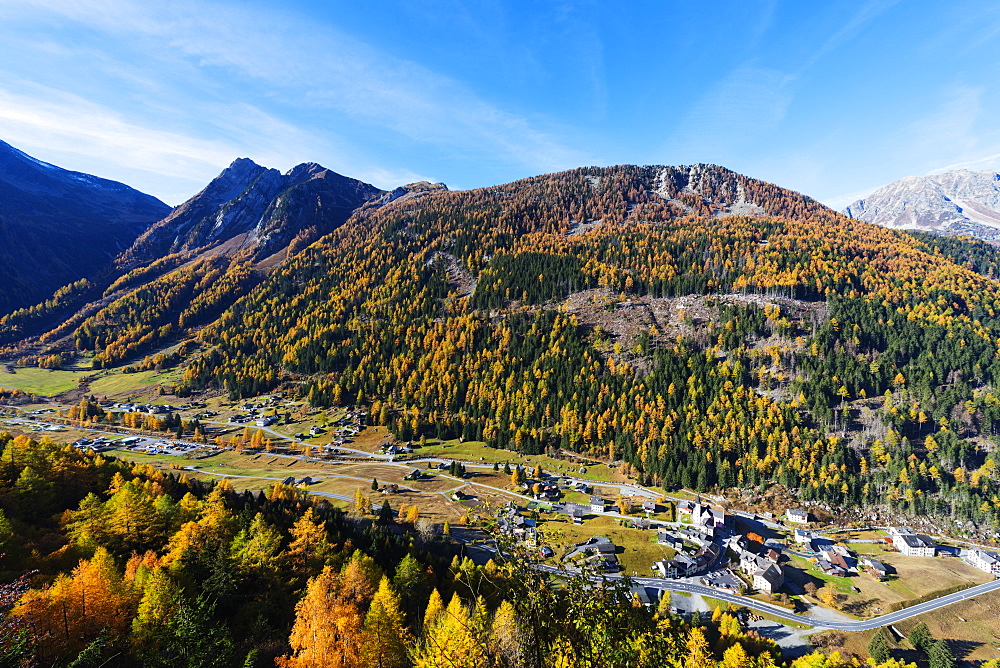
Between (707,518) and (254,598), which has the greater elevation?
(254,598)

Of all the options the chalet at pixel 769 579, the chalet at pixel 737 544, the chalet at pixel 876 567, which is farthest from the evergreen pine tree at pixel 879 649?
the chalet at pixel 876 567

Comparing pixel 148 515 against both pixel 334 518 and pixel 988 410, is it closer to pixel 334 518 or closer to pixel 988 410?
pixel 334 518

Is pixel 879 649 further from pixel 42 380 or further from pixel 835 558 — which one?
pixel 42 380

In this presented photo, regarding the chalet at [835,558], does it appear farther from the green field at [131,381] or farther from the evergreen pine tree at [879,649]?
the green field at [131,381]

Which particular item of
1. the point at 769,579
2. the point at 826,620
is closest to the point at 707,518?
the point at 769,579

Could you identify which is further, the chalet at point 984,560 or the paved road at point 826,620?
the chalet at point 984,560

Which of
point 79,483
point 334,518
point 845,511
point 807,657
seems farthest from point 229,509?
point 845,511
